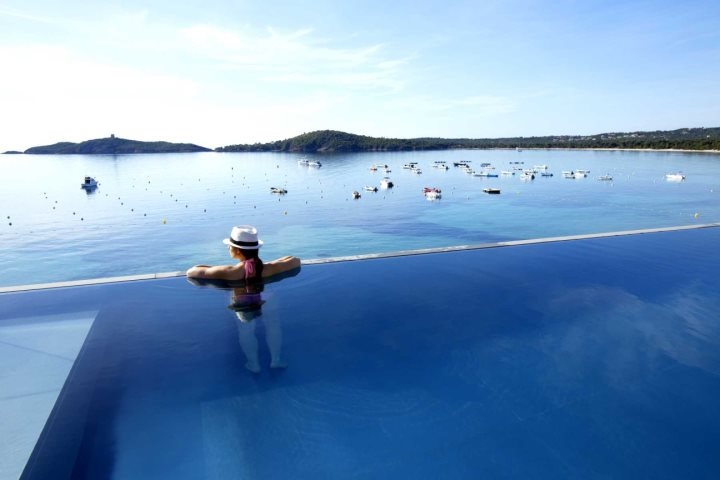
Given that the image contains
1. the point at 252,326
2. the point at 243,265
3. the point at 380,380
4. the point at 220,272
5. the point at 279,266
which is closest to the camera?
the point at 380,380

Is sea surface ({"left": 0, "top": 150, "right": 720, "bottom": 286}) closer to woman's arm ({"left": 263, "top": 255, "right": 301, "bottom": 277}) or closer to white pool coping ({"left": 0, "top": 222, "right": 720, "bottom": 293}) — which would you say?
white pool coping ({"left": 0, "top": 222, "right": 720, "bottom": 293})

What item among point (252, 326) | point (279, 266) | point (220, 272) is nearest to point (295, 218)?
point (279, 266)

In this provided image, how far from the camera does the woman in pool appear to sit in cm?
429

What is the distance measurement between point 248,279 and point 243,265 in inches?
6.6

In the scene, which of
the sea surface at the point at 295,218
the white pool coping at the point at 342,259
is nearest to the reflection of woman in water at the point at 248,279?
the white pool coping at the point at 342,259

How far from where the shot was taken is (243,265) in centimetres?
447

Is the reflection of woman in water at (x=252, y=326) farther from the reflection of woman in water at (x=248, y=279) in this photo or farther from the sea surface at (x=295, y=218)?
the sea surface at (x=295, y=218)

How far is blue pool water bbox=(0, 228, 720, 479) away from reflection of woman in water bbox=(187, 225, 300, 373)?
50mm

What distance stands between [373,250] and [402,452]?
1797cm

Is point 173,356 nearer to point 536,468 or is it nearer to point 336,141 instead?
point 536,468

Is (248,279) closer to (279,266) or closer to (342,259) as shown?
(279,266)

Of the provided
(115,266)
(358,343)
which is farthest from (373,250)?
(358,343)

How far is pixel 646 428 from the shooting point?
9.53 ft

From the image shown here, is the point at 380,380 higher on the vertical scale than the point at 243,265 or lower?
lower
